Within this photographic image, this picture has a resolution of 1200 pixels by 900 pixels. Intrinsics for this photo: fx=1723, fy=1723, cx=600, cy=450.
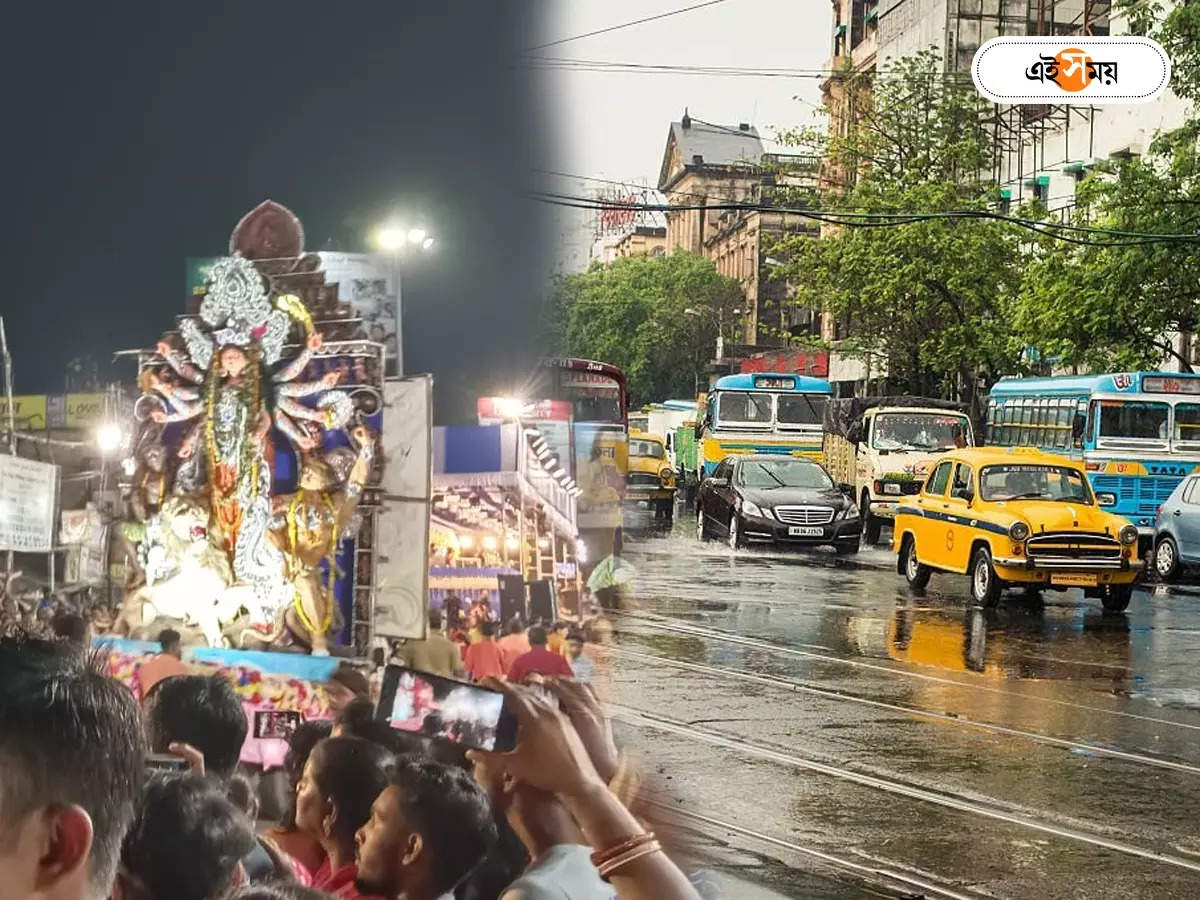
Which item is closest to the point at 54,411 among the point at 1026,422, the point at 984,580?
the point at 984,580

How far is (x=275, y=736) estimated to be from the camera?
1.69 metres

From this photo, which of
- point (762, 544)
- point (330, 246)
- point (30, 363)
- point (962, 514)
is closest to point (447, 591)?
point (330, 246)

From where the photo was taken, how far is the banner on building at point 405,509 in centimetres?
159

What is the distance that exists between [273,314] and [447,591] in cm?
32

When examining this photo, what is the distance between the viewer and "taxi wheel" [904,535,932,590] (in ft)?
46.8

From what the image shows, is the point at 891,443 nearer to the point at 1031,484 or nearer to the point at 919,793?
the point at 1031,484

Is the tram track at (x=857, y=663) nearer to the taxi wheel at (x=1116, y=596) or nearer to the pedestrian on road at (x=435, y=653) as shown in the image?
the taxi wheel at (x=1116, y=596)

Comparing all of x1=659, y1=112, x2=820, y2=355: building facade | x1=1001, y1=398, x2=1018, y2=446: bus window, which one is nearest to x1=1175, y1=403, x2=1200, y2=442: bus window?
x1=1001, y1=398, x2=1018, y2=446: bus window

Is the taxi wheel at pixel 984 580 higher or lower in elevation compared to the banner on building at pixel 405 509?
lower

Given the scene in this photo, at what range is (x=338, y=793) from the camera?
64.2 inches

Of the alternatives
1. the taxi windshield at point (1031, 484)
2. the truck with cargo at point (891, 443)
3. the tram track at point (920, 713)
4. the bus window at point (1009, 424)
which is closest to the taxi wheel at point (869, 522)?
the truck with cargo at point (891, 443)

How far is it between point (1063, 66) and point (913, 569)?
1204 cm

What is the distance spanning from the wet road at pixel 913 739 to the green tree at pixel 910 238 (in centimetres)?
78

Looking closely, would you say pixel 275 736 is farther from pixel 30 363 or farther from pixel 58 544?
pixel 30 363
